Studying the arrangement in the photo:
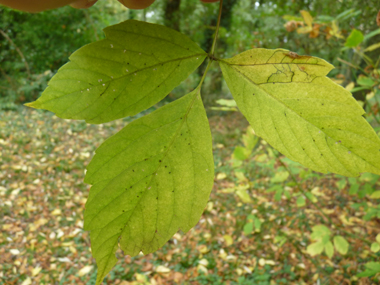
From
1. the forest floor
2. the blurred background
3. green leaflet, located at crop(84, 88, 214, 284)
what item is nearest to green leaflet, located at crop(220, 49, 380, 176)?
green leaflet, located at crop(84, 88, 214, 284)

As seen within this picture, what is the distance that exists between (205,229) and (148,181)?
3.55 m

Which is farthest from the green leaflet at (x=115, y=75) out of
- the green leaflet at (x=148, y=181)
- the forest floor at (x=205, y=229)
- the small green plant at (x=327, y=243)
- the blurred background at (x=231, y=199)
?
the small green plant at (x=327, y=243)

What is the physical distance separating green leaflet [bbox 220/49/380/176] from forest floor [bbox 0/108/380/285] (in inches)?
66.8

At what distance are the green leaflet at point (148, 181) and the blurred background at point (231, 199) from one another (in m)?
1.17

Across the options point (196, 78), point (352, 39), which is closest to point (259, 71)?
point (352, 39)

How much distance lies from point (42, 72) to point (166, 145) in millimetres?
7528

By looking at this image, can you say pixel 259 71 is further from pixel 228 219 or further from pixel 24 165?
pixel 24 165

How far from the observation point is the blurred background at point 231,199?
2.00 m

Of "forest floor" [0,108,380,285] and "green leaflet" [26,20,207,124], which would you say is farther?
"forest floor" [0,108,380,285]

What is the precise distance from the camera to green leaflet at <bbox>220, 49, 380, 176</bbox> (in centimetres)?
38

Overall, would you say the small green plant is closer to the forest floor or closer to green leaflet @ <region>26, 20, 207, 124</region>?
the forest floor

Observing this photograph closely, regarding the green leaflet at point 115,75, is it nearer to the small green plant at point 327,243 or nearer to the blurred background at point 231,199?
the blurred background at point 231,199

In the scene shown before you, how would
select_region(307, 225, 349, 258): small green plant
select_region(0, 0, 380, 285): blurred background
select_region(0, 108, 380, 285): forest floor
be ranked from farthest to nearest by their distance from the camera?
select_region(0, 108, 380, 285): forest floor → select_region(0, 0, 380, 285): blurred background → select_region(307, 225, 349, 258): small green plant

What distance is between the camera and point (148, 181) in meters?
0.42
